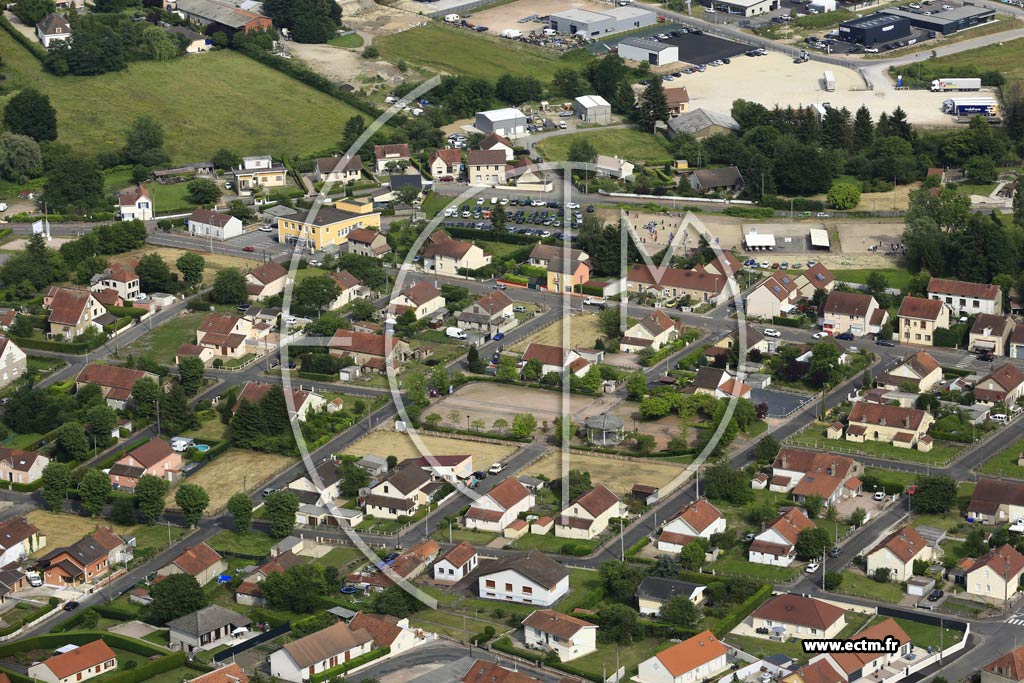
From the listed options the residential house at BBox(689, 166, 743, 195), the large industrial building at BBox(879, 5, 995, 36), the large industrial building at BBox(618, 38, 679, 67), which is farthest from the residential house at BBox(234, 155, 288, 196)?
the large industrial building at BBox(879, 5, 995, 36)

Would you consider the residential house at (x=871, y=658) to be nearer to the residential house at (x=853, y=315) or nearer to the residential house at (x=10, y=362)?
the residential house at (x=853, y=315)

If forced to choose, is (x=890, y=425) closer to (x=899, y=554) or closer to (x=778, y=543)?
(x=778, y=543)

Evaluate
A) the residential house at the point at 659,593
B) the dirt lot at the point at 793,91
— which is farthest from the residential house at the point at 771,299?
the dirt lot at the point at 793,91

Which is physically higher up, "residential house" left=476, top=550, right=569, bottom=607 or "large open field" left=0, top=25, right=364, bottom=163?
"large open field" left=0, top=25, right=364, bottom=163

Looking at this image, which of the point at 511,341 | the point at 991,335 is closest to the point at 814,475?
the point at 991,335

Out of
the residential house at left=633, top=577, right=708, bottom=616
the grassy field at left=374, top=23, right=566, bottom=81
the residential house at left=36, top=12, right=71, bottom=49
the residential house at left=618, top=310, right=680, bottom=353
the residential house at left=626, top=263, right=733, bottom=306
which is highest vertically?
the residential house at left=36, top=12, right=71, bottom=49

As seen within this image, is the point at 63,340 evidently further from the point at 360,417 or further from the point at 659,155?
the point at 659,155

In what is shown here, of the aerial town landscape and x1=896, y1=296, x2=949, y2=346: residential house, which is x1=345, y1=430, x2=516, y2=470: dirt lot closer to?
the aerial town landscape
